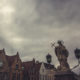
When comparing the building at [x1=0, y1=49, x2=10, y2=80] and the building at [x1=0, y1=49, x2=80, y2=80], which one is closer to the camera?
the building at [x1=0, y1=49, x2=10, y2=80]

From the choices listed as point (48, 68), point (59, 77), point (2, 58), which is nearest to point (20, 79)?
point (2, 58)

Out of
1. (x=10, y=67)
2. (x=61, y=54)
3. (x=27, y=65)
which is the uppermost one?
(x=61, y=54)

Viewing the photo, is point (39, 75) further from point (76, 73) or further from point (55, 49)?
point (76, 73)

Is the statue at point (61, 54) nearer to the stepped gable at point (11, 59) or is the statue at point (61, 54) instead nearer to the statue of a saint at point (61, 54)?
the statue of a saint at point (61, 54)

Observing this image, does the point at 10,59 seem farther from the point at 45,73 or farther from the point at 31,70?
the point at 45,73

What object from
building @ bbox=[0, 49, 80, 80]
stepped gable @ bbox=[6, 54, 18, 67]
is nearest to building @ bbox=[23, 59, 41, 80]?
building @ bbox=[0, 49, 80, 80]

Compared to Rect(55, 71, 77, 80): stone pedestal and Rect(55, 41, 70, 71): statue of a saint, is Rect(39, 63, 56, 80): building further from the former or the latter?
Rect(55, 71, 77, 80): stone pedestal

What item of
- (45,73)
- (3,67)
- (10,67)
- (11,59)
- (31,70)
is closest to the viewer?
(3,67)

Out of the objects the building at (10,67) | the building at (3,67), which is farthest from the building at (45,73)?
the building at (3,67)

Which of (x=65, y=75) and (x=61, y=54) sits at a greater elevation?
(x=61, y=54)

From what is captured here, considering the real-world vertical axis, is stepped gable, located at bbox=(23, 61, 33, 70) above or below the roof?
below

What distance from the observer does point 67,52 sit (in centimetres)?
4212

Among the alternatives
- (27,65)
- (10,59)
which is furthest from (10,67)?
(27,65)

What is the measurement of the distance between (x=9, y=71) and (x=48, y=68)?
61.2 feet
